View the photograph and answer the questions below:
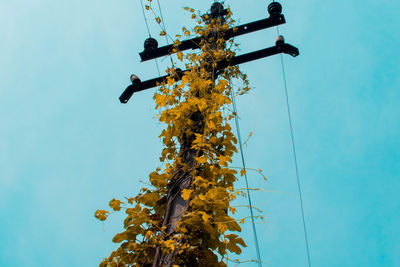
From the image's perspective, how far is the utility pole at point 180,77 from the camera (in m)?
1.55

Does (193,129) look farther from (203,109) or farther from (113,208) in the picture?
(113,208)

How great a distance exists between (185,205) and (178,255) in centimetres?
29

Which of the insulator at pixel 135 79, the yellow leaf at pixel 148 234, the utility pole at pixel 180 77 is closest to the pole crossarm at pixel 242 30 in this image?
the utility pole at pixel 180 77

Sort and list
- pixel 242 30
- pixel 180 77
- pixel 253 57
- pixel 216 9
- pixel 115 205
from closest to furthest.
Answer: pixel 115 205
pixel 180 77
pixel 253 57
pixel 242 30
pixel 216 9

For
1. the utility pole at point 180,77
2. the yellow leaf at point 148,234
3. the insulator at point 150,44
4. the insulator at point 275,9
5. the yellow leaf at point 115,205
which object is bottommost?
the yellow leaf at point 148,234

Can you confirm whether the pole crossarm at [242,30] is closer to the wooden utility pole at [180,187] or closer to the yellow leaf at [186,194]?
the wooden utility pole at [180,187]

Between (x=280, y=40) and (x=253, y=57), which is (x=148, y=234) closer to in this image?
(x=253, y=57)

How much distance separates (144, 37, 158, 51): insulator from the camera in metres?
3.87

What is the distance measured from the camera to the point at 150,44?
153 inches

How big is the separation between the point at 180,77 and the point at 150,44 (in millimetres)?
1166

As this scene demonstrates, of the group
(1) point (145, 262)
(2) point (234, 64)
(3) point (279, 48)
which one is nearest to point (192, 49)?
(2) point (234, 64)

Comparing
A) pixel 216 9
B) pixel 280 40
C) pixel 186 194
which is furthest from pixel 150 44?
pixel 186 194

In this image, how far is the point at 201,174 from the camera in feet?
5.90

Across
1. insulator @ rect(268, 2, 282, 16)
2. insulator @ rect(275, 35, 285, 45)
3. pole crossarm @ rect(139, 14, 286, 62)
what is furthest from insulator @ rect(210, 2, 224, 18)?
insulator @ rect(275, 35, 285, 45)
